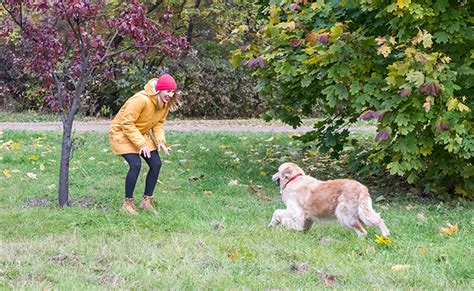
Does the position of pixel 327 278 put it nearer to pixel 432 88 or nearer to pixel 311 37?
pixel 432 88

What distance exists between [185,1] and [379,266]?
17.5 meters

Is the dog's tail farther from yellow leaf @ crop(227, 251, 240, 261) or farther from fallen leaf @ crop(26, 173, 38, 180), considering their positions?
fallen leaf @ crop(26, 173, 38, 180)

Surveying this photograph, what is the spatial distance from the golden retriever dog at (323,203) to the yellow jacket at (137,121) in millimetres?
1628

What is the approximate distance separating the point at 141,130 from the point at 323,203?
238 cm

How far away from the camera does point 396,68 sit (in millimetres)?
7961

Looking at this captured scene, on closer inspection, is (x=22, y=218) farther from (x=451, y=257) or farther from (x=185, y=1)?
(x=185, y=1)

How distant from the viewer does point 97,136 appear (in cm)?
1399

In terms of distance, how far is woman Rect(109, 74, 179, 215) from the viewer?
7445 mm

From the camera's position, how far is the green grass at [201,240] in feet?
16.6

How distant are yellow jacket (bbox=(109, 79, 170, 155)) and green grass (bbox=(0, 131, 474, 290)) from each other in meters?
0.76

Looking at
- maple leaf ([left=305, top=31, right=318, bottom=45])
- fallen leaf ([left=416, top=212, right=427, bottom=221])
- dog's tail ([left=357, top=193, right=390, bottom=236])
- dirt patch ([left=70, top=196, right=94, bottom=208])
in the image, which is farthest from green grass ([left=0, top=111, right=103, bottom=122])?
dog's tail ([left=357, top=193, right=390, bottom=236])

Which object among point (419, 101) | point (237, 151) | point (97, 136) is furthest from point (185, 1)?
point (419, 101)

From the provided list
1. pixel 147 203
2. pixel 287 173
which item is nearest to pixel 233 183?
pixel 147 203

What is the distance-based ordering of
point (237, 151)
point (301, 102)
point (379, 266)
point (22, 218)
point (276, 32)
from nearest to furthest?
point (379, 266)
point (22, 218)
point (276, 32)
point (301, 102)
point (237, 151)
